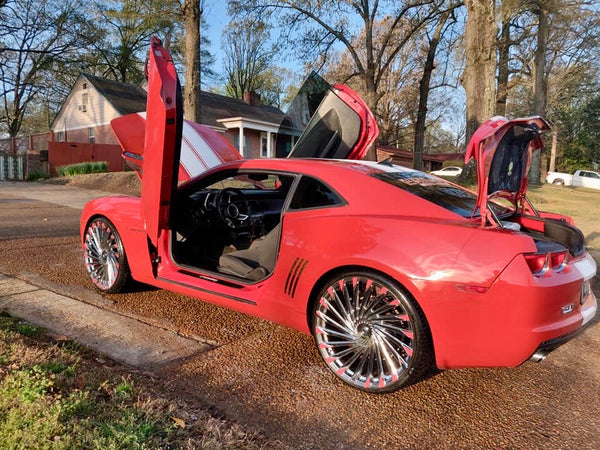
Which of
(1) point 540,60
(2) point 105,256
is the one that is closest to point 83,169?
(2) point 105,256

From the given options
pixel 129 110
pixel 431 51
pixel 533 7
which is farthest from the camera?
pixel 129 110

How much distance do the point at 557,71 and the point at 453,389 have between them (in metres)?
34.5

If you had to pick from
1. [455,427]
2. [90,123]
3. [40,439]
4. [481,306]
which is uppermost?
[90,123]

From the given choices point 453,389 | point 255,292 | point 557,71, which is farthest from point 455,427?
point 557,71

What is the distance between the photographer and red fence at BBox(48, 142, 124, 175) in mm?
20625

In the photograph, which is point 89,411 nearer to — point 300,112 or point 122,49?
point 300,112

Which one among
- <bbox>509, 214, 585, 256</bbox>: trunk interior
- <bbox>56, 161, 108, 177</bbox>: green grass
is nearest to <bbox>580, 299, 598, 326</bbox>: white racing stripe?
<bbox>509, 214, 585, 256</bbox>: trunk interior

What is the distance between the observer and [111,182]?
15.5m

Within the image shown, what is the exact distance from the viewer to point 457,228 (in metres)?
2.33

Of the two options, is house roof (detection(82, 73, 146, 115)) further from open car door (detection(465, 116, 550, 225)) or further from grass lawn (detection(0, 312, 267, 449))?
open car door (detection(465, 116, 550, 225))

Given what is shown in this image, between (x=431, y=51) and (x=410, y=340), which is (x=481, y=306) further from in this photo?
(x=431, y=51)

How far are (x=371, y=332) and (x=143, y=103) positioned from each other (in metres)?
28.5

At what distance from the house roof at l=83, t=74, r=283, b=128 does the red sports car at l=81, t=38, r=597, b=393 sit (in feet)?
70.0

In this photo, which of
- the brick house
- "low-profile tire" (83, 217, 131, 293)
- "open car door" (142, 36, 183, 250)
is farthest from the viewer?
the brick house
